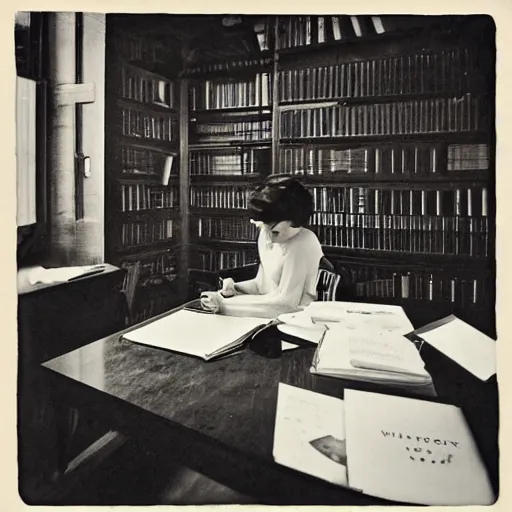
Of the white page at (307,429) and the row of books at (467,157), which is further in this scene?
the row of books at (467,157)

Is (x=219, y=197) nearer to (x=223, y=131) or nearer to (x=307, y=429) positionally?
(x=223, y=131)

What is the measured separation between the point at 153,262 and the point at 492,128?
3.70 feet

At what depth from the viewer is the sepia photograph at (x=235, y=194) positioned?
1.40 m

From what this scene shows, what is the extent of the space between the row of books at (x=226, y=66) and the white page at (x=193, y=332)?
2.45ft

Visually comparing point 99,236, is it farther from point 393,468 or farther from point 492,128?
point 492,128

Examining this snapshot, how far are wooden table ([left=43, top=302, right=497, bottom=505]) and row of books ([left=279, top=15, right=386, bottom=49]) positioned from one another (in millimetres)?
941

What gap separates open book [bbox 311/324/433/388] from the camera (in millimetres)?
1191

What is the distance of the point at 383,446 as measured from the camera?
48.3 inches

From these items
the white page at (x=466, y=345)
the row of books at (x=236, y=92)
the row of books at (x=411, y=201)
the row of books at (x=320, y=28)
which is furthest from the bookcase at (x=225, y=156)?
the white page at (x=466, y=345)

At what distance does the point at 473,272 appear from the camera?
4.67ft

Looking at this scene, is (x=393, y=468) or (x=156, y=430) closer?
(x=156, y=430)

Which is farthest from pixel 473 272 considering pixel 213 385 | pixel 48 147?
pixel 48 147

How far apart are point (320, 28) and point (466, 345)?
1062 mm

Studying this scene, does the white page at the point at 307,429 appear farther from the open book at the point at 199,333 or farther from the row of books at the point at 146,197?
the row of books at the point at 146,197
